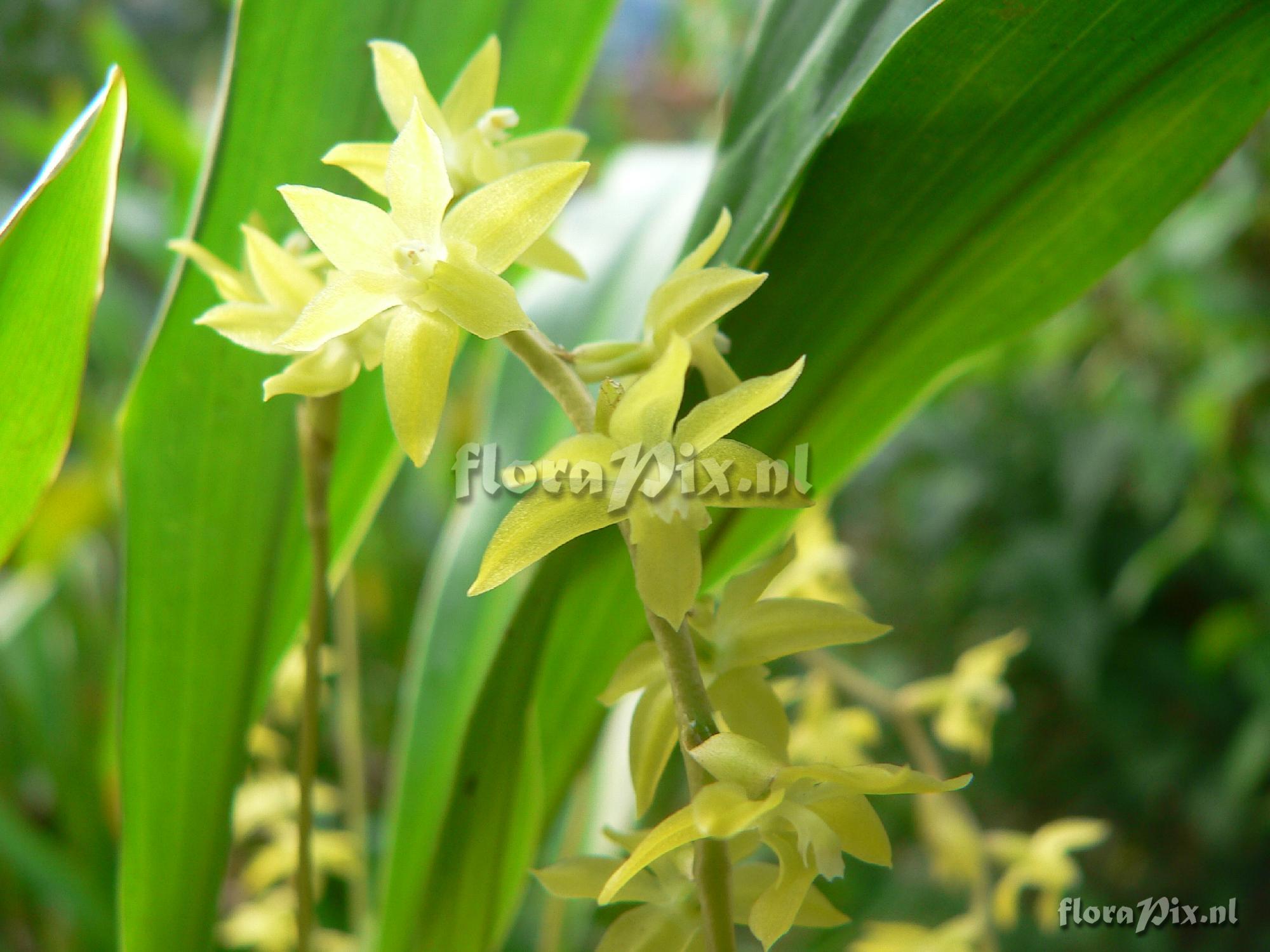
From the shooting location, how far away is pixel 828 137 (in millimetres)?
299

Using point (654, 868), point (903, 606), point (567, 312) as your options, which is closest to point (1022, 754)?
point (903, 606)

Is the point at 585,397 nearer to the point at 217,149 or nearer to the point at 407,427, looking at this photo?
the point at 407,427

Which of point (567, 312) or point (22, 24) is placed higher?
point (22, 24)

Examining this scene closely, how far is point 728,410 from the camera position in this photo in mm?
232

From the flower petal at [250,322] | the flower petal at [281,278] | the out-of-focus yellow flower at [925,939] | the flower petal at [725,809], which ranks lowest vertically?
the out-of-focus yellow flower at [925,939]

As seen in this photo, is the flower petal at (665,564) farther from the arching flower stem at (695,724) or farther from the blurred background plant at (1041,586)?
the blurred background plant at (1041,586)

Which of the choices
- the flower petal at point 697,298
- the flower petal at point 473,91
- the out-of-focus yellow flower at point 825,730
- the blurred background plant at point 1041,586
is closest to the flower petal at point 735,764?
the flower petal at point 697,298

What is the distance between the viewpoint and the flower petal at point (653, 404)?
219 mm

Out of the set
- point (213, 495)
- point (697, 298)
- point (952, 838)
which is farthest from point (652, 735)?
point (952, 838)

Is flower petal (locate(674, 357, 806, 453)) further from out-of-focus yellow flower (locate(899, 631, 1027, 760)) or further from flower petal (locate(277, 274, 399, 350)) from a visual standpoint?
out-of-focus yellow flower (locate(899, 631, 1027, 760))

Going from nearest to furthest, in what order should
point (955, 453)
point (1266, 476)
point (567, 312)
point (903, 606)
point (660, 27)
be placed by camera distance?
point (567, 312), point (1266, 476), point (955, 453), point (903, 606), point (660, 27)

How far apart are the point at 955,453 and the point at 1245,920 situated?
657 mm

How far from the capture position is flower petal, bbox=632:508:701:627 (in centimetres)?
23

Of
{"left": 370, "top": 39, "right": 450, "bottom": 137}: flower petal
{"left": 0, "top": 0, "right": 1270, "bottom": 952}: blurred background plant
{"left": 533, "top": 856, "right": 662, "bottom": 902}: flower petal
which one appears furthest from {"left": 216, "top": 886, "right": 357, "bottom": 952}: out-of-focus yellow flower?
{"left": 370, "top": 39, "right": 450, "bottom": 137}: flower petal
